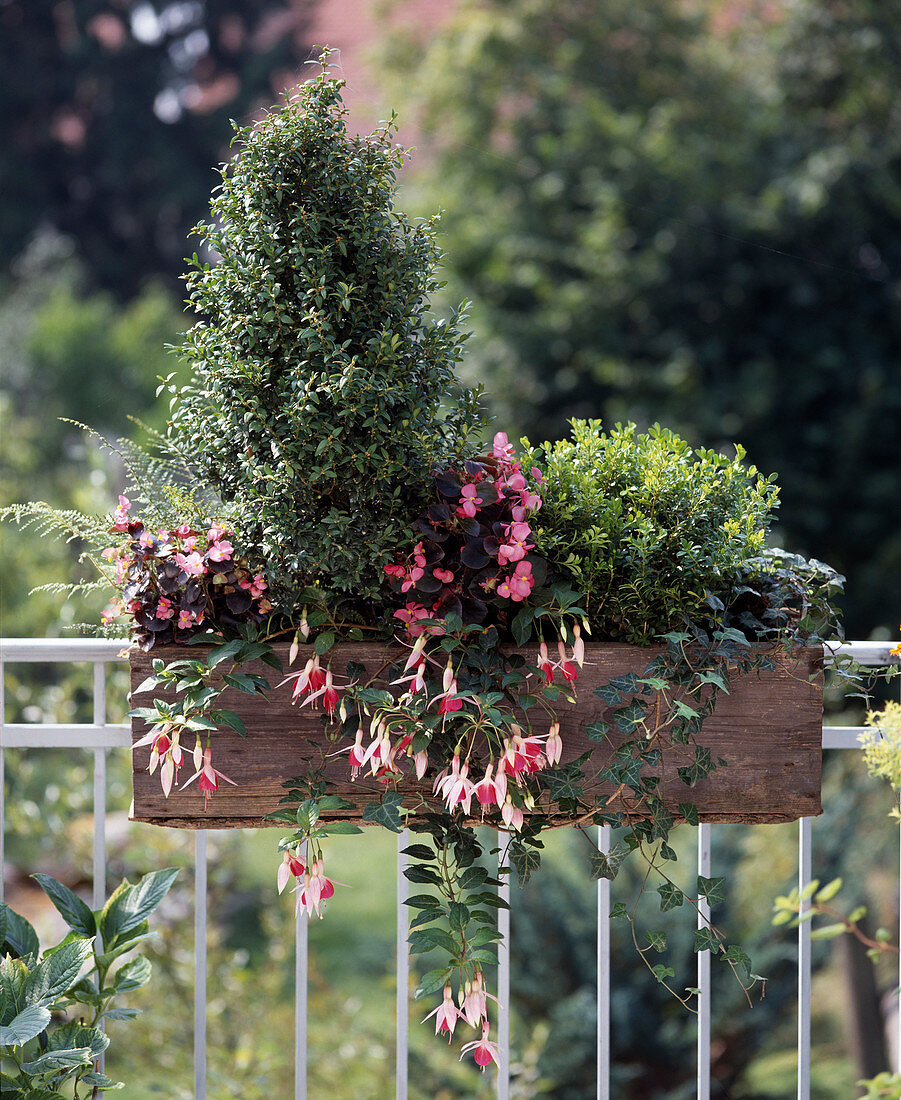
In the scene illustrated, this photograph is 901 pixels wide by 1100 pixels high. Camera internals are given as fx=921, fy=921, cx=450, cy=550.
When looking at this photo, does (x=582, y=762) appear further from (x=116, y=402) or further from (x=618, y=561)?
(x=116, y=402)

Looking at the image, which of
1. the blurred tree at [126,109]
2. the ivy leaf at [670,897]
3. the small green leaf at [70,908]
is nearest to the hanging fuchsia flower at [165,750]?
the small green leaf at [70,908]

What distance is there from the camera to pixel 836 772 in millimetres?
3459

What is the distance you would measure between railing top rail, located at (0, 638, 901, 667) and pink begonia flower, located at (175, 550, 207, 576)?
25cm

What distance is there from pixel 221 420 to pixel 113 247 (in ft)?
36.0

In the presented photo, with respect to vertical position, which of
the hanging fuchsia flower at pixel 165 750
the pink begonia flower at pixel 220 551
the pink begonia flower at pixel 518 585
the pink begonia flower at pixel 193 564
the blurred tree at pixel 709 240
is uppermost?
the blurred tree at pixel 709 240

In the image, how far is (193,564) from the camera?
1.08 m

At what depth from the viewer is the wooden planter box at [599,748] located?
115cm

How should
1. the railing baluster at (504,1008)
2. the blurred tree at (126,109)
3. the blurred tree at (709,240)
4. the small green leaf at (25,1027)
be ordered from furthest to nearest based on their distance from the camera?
the blurred tree at (126,109)
the blurred tree at (709,240)
the railing baluster at (504,1008)
the small green leaf at (25,1027)

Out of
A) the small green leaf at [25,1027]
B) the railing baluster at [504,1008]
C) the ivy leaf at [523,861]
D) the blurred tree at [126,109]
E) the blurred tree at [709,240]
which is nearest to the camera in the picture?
the small green leaf at [25,1027]

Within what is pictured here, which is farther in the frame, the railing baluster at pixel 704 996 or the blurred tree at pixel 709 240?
the blurred tree at pixel 709 240

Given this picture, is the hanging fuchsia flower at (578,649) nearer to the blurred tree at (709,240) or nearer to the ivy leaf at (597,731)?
the ivy leaf at (597,731)

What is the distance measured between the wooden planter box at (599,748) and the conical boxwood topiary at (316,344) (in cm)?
18

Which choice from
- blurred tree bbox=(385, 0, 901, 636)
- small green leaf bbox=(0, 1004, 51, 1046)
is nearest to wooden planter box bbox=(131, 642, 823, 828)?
small green leaf bbox=(0, 1004, 51, 1046)

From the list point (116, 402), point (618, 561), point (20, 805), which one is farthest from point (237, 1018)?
point (116, 402)
